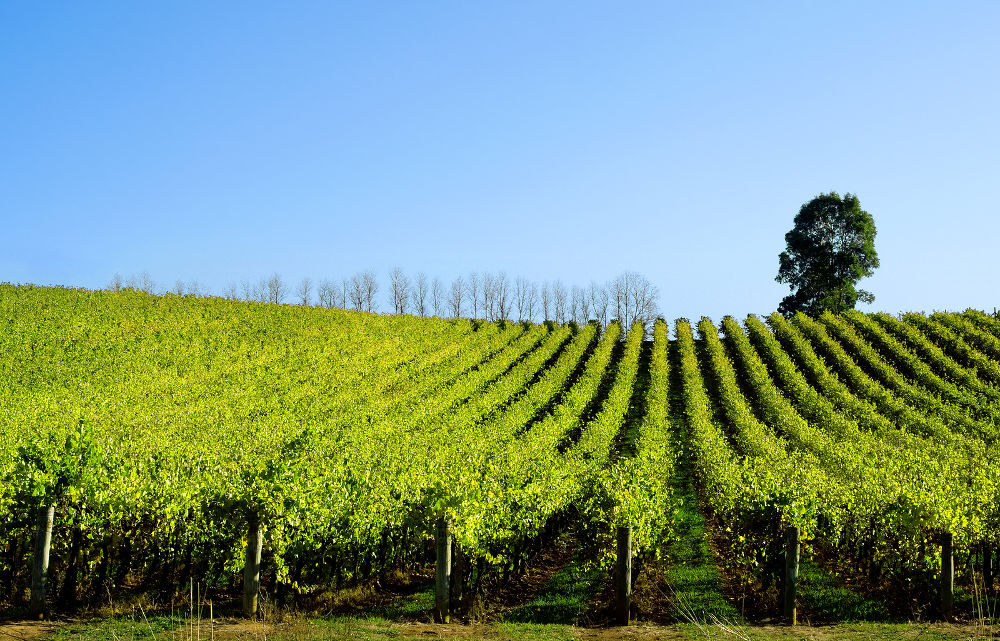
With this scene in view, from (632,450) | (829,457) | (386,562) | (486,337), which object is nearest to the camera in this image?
(386,562)

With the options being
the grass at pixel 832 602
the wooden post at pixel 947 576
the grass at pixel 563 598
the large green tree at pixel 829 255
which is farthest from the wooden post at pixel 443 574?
the large green tree at pixel 829 255

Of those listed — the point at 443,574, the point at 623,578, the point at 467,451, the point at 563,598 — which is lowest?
the point at 563,598

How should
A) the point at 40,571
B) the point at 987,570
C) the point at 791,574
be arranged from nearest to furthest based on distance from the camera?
1. the point at 40,571
2. the point at 791,574
3. the point at 987,570

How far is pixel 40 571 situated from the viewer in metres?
12.6

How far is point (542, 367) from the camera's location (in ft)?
187

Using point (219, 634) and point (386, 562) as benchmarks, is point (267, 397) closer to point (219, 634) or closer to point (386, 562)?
point (386, 562)

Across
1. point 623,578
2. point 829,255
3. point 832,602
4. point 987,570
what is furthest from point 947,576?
point 829,255

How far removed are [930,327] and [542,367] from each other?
34.9 metres

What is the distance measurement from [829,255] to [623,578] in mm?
74335

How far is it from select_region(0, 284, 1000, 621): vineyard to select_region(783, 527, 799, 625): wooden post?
0.05m

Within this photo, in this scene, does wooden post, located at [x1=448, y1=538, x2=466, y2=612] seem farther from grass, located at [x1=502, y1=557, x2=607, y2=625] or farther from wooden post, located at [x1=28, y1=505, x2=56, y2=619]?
wooden post, located at [x1=28, y1=505, x2=56, y2=619]

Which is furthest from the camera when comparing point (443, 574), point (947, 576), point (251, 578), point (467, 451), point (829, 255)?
point (829, 255)

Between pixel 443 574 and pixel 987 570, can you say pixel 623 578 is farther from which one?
pixel 987 570

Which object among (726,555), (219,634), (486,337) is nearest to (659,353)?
(486,337)
